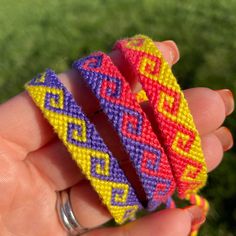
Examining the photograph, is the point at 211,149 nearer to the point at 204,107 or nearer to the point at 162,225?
the point at 204,107

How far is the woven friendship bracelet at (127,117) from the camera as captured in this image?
1096 millimetres

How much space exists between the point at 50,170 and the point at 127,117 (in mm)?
330

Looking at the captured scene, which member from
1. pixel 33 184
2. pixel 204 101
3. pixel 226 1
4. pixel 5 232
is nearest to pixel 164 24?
pixel 226 1

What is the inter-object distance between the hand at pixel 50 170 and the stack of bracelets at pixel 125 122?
8 cm

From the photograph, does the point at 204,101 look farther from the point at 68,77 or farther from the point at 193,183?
the point at 68,77

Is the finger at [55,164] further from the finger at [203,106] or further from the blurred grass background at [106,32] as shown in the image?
the blurred grass background at [106,32]

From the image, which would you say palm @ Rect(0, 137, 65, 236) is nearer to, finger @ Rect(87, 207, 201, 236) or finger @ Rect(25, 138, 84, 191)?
finger @ Rect(25, 138, 84, 191)

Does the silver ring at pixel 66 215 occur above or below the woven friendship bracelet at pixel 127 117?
below

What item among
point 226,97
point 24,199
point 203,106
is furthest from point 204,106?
point 24,199

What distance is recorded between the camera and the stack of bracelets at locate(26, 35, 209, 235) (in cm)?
110

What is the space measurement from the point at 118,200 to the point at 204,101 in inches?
15.3

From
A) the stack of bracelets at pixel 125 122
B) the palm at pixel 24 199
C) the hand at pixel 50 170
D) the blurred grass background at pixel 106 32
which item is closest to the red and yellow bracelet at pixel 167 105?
the stack of bracelets at pixel 125 122

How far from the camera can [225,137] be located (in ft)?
4.64

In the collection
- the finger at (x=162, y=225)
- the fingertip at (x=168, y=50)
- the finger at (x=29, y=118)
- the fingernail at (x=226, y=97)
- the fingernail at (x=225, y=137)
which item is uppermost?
the finger at (x=29, y=118)
